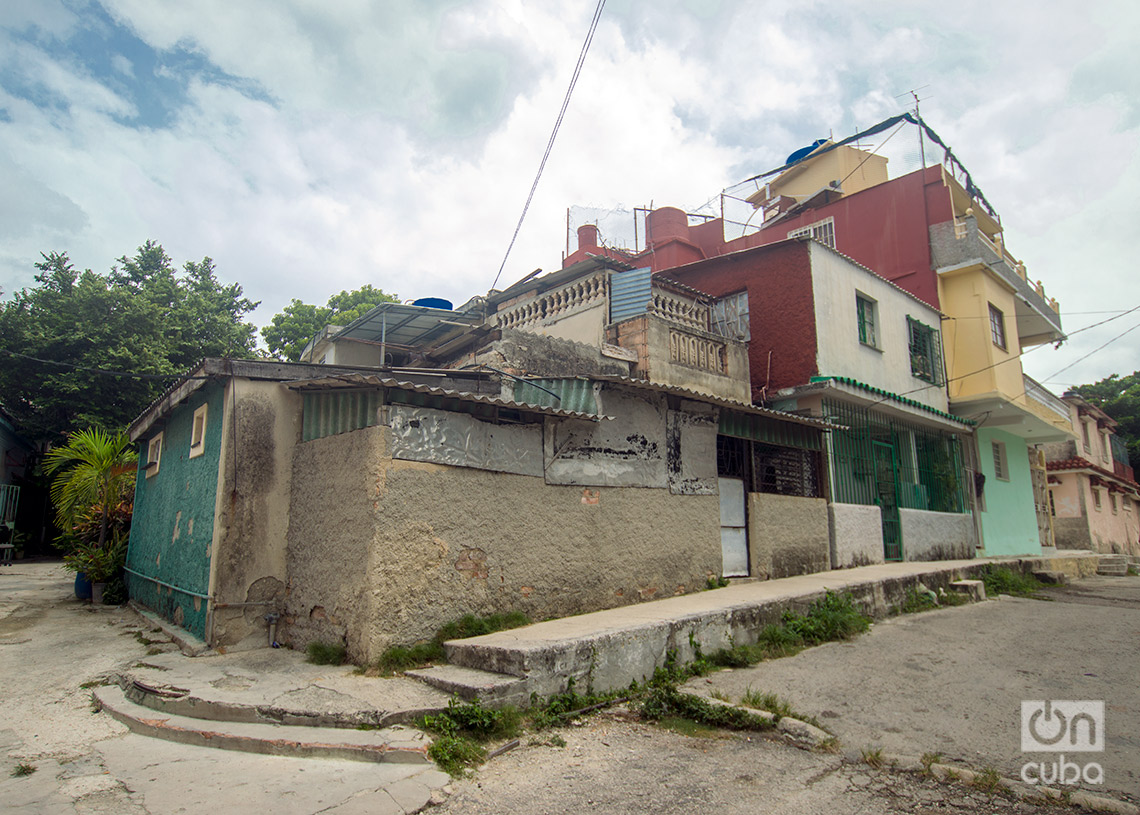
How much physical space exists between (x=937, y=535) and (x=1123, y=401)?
25.7 m

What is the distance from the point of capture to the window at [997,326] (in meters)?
14.7

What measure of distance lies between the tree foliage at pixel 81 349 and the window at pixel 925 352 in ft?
54.9

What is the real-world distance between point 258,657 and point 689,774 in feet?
13.0

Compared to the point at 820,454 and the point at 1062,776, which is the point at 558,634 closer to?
the point at 1062,776

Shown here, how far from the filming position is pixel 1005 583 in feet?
38.0

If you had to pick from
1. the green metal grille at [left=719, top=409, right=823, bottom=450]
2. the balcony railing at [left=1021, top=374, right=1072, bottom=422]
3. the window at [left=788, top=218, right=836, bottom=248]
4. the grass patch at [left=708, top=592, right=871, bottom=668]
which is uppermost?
the window at [left=788, top=218, right=836, bottom=248]

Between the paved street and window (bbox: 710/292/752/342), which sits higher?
window (bbox: 710/292/752/342)

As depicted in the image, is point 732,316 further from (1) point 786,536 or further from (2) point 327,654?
(2) point 327,654

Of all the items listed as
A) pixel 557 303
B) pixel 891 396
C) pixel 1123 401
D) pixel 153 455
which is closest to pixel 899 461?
pixel 891 396

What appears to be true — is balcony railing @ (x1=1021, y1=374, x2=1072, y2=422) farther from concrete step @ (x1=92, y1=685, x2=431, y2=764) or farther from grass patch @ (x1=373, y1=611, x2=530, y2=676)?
concrete step @ (x1=92, y1=685, x2=431, y2=764)

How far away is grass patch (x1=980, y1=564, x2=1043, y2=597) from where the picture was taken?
11289 mm

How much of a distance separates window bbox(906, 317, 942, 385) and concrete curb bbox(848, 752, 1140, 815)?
11.4 m

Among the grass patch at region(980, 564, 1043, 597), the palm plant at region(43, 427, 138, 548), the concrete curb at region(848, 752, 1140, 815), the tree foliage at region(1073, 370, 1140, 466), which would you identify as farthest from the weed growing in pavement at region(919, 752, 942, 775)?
the tree foliage at region(1073, 370, 1140, 466)

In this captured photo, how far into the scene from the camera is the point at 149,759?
156 inches
